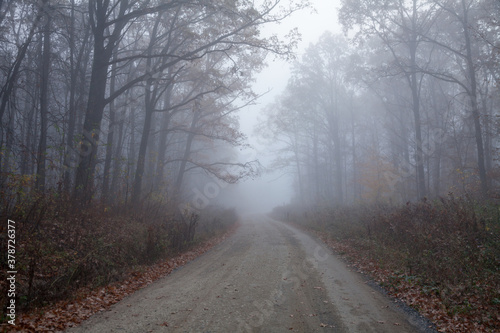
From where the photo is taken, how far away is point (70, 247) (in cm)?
690

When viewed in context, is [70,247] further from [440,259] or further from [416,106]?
[416,106]

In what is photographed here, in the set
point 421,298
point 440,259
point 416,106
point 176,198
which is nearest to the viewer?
point 421,298

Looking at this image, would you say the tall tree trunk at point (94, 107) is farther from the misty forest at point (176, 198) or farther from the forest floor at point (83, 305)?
the forest floor at point (83, 305)

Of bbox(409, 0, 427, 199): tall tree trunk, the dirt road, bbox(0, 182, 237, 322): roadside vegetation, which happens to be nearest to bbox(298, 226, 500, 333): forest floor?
the dirt road

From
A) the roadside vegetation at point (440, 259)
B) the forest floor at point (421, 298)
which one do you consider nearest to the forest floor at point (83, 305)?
the forest floor at point (421, 298)

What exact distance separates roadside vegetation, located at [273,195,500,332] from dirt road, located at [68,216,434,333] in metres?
0.61

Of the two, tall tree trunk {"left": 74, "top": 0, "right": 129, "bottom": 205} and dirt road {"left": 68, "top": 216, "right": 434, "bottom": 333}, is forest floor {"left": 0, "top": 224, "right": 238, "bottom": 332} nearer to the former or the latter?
dirt road {"left": 68, "top": 216, "right": 434, "bottom": 333}

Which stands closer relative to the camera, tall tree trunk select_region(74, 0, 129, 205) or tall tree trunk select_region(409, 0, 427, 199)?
tall tree trunk select_region(74, 0, 129, 205)

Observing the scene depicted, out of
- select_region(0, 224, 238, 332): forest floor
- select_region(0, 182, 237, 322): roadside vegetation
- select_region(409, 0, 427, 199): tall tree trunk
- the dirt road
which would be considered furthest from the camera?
select_region(409, 0, 427, 199): tall tree trunk

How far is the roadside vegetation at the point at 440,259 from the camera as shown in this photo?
16.6ft

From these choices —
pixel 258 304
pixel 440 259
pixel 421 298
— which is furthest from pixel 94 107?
pixel 440 259

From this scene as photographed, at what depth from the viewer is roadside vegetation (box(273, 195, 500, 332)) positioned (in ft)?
16.6

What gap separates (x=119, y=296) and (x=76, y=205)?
12.5 feet

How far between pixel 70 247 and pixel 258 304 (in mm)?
4596
